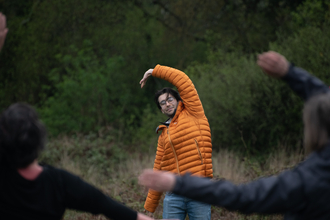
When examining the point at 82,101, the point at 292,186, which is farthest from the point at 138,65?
the point at 292,186

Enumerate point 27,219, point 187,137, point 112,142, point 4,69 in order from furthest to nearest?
1. point 4,69
2. point 112,142
3. point 187,137
4. point 27,219

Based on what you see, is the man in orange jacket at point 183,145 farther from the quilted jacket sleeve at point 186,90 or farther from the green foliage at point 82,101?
the green foliage at point 82,101

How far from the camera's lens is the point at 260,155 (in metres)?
9.80

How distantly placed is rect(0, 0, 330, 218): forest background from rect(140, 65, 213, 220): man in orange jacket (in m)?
6.45

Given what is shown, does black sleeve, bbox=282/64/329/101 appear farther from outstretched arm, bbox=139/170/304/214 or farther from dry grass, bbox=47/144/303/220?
dry grass, bbox=47/144/303/220

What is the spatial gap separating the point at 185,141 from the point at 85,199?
5.54ft

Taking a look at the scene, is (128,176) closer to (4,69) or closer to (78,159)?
(78,159)

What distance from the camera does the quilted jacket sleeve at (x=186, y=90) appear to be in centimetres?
339

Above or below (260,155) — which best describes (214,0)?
above

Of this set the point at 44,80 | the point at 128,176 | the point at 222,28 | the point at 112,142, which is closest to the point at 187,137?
the point at 128,176

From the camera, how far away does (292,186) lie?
1.40 m

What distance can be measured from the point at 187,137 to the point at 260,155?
7033 millimetres

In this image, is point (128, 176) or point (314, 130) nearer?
point (314, 130)

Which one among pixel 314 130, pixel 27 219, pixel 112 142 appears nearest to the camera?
pixel 314 130
